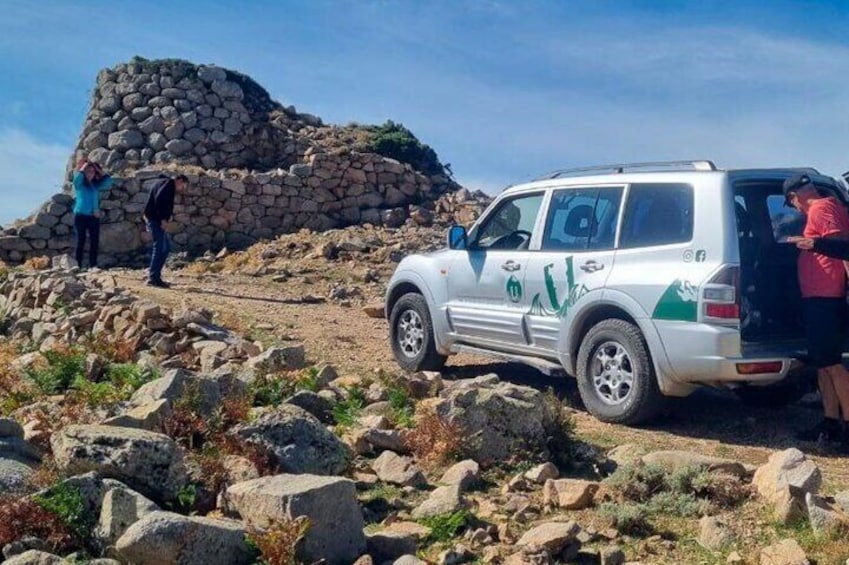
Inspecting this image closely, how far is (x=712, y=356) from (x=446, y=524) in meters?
2.59

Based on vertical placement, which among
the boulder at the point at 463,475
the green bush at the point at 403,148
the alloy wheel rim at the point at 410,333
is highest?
the green bush at the point at 403,148

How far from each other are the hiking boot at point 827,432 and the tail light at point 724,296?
1.08m

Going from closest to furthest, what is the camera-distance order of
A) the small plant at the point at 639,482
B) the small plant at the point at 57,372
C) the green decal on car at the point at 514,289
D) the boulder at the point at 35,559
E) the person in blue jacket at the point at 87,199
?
1. the boulder at the point at 35,559
2. the small plant at the point at 639,482
3. the small plant at the point at 57,372
4. the green decal on car at the point at 514,289
5. the person in blue jacket at the point at 87,199

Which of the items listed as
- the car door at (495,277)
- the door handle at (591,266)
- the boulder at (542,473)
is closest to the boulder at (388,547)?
the boulder at (542,473)

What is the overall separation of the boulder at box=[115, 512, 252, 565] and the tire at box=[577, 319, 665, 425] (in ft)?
11.7

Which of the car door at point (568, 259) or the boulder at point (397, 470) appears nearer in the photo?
A: the boulder at point (397, 470)

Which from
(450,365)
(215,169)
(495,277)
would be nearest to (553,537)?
(495,277)

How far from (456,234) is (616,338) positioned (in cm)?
221

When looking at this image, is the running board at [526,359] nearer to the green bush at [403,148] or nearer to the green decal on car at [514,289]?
the green decal on car at [514,289]

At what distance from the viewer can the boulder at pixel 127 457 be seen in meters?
4.55

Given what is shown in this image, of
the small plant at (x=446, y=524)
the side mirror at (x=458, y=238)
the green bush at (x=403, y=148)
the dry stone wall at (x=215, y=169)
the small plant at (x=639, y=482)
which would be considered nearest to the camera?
the small plant at (x=446, y=524)

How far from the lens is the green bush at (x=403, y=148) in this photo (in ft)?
72.7

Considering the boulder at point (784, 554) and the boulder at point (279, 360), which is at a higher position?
the boulder at point (279, 360)

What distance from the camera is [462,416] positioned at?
18.6 feet
